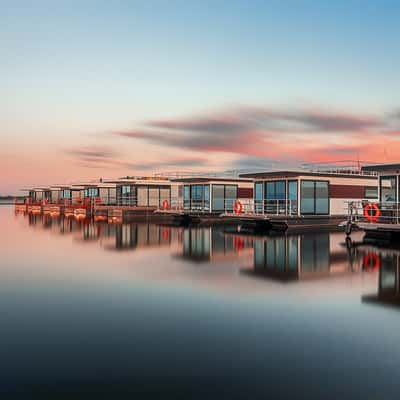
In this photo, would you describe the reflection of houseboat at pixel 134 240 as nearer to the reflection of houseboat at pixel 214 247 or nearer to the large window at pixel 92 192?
the reflection of houseboat at pixel 214 247

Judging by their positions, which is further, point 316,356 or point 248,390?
point 316,356

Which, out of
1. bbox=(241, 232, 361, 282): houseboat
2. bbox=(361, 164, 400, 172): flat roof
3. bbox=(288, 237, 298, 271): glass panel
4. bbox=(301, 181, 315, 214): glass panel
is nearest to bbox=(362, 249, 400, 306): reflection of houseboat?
bbox=(241, 232, 361, 282): houseboat

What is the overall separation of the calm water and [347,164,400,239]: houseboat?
5.22 meters

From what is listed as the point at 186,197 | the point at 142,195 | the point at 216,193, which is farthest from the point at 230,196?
the point at 142,195

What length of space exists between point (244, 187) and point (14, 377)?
27.9 meters

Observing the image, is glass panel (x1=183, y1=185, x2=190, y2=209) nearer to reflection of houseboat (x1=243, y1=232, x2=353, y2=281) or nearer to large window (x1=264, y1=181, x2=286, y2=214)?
large window (x1=264, y1=181, x2=286, y2=214)

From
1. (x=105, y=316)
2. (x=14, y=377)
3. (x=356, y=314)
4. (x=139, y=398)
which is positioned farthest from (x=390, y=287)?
(x=14, y=377)

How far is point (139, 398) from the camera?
4066mm

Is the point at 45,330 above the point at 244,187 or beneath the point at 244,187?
beneath

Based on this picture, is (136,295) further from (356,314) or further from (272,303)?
(356,314)

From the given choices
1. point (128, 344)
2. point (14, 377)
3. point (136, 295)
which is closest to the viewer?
point (14, 377)

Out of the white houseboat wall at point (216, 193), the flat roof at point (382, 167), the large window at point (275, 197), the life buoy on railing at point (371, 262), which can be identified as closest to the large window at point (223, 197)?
the white houseboat wall at point (216, 193)

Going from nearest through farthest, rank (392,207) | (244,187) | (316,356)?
(316,356)
(392,207)
(244,187)

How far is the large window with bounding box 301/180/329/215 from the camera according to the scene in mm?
24302
